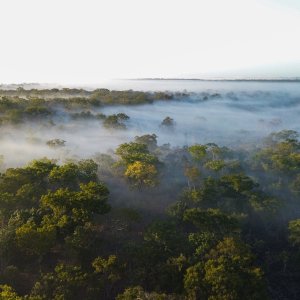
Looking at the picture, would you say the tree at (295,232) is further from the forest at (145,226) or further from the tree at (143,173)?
the tree at (143,173)

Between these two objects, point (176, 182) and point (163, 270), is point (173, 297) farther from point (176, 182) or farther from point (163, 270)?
point (176, 182)

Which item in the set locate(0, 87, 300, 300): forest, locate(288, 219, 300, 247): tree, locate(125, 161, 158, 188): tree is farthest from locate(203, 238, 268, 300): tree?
locate(125, 161, 158, 188): tree

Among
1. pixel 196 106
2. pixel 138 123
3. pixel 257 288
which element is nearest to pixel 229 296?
pixel 257 288

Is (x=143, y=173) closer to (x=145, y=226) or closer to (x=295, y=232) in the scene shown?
(x=145, y=226)

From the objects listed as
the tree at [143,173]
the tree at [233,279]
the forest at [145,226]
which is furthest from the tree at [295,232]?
the tree at [143,173]

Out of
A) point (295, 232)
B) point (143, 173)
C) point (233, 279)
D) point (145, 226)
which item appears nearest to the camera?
point (233, 279)

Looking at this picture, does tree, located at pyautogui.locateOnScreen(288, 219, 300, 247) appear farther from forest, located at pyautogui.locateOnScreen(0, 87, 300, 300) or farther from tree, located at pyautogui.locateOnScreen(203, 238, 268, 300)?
tree, located at pyautogui.locateOnScreen(203, 238, 268, 300)

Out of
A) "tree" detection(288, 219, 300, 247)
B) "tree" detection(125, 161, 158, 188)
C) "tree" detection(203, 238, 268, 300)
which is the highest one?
"tree" detection(125, 161, 158, 188)

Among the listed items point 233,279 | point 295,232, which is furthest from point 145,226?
point 233,279

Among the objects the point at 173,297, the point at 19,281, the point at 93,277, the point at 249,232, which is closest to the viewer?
the point at 173,297

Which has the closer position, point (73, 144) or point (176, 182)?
point (176, 182)

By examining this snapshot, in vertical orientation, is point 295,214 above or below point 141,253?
below
